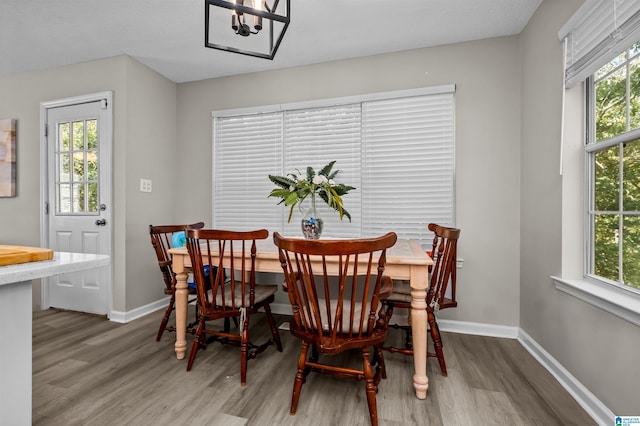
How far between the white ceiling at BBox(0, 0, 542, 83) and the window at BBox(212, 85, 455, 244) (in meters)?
0.45

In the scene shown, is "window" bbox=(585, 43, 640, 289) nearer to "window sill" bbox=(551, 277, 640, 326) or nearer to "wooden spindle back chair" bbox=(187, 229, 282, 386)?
"window sill" bbox=(551, 277, 640, 326)

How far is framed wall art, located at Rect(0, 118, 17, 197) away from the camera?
3.14 meters

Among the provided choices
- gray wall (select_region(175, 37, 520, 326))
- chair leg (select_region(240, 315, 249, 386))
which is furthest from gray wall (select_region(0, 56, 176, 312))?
gray wall (select_region(175, 37, 520, 326))

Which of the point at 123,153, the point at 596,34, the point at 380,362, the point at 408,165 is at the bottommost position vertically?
the point at 380,362

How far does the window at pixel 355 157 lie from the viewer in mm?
2605

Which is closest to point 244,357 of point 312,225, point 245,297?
point 245,297

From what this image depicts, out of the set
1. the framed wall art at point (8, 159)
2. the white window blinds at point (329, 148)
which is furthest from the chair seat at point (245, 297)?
the framed wall art at point (8, 159)

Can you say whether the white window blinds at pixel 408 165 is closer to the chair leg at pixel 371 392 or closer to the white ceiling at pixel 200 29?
the white ceiling at pixel 200 29

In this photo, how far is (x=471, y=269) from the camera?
2.53m

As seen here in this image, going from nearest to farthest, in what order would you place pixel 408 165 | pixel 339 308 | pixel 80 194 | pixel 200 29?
pixel 339 308, pixel 200 29, pixel 408 165, pixel 80 194

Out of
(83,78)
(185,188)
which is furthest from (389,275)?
(83,78)

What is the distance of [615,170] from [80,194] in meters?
4.21

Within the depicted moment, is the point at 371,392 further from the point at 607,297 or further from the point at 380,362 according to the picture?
the point at 607,297

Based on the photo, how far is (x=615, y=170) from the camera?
4.92 ft
